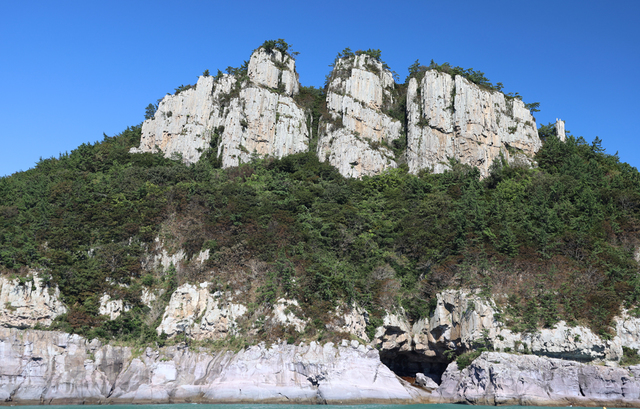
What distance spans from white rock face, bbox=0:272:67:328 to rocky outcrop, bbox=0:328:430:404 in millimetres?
961

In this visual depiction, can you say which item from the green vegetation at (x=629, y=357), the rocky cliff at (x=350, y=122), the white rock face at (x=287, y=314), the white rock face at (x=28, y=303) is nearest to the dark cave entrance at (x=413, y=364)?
the white rock face at (x=287, y=314)

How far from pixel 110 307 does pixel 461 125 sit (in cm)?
4134

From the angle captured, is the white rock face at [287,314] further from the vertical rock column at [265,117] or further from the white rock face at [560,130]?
the white rock face at [560,130]

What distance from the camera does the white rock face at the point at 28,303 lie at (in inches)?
1475

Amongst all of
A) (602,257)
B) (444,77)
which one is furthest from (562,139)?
(602,257)

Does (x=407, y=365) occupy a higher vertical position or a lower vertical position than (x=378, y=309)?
lower

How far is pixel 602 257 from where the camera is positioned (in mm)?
41125

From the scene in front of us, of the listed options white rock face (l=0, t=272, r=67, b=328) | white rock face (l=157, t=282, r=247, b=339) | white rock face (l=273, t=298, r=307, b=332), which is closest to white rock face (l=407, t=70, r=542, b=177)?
white rock face (l=273, t=298, r=307, b=332)

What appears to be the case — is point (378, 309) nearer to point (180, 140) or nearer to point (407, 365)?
point (407, 365)

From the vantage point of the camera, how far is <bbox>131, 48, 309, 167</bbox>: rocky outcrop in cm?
6259

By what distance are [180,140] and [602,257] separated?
44.9 meters

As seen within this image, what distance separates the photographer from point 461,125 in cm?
6147

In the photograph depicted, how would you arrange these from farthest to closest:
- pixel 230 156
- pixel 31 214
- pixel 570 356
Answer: pixel 230 156, pixel 31 214, pixel 570 356

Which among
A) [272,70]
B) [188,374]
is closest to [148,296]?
[188,374]
